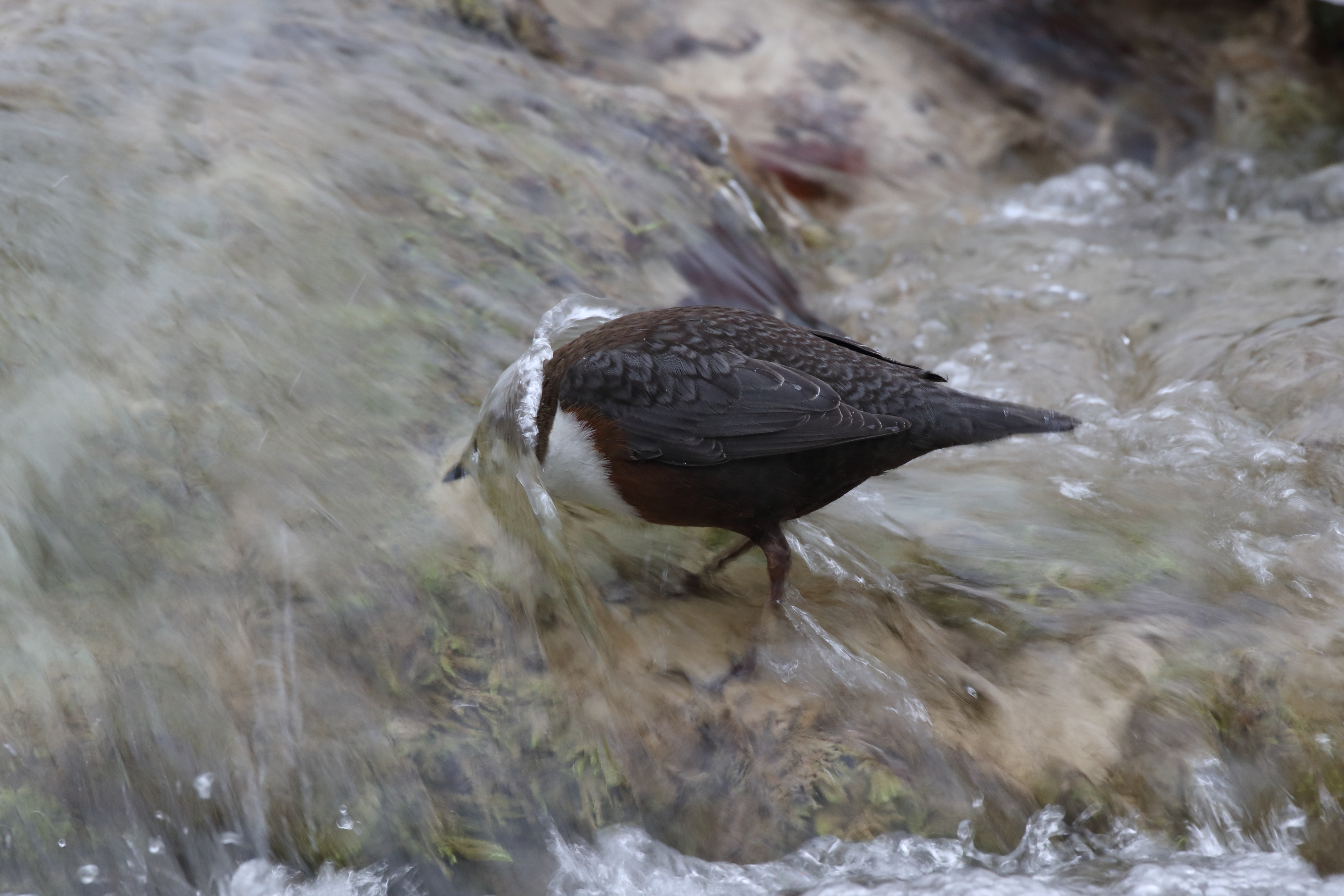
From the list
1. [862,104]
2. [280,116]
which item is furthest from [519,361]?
[862,104]

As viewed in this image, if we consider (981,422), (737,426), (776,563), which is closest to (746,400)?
(737,426)

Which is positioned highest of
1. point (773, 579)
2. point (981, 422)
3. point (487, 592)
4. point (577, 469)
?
point (981, 422)

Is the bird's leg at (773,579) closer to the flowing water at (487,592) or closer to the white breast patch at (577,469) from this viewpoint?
the flowing water at (487,592)

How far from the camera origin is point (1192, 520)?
11.8ft

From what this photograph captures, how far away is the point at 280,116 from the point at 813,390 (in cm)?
265

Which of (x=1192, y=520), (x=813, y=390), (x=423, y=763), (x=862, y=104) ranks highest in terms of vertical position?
(x=862, y=104)

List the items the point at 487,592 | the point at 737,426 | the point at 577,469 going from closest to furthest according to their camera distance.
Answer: the point at 487,592, the point at 737,426, the point at 577,469

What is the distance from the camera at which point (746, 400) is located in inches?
120

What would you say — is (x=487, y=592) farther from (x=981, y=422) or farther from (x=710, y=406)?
(x=981, y=422)

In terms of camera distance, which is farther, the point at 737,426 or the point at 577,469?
the point at 577,469

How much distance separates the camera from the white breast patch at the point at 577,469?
3105mm

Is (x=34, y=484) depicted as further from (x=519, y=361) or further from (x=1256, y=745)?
(x=1256, y=745)

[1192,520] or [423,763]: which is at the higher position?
[1192,520]

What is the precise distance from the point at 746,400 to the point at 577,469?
Result: 514 millimetres
